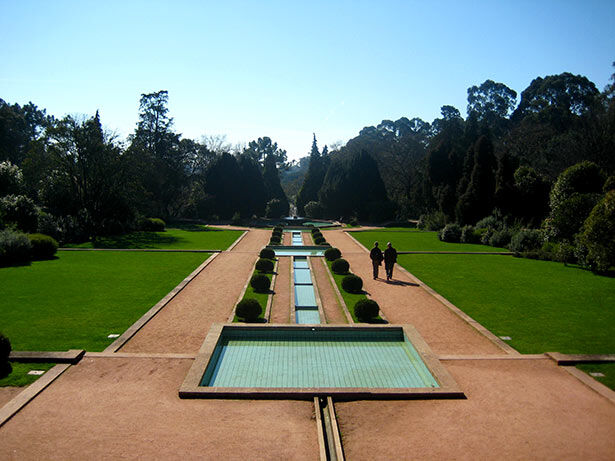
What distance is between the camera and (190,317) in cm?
1358

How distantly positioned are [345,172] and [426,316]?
45.6 metres

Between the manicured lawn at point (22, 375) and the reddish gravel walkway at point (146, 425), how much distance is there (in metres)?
0.57

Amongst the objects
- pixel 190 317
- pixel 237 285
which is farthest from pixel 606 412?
pixel 237 285

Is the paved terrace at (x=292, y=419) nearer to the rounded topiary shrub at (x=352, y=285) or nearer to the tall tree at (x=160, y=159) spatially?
the rounded topiary shrub at (x=352, y=285)

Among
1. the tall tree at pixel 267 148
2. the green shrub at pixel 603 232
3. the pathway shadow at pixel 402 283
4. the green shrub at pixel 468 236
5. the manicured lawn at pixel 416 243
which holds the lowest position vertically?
the pathway shadow at pixel 402 283

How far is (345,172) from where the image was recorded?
58406mm

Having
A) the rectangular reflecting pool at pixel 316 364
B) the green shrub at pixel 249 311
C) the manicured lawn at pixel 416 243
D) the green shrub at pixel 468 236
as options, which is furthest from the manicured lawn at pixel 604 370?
the green shrub at pixel 468 236

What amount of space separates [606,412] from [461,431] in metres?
2.92

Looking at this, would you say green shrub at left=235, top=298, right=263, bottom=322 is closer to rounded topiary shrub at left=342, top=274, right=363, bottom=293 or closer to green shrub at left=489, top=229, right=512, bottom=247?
rounded topiary shrub at left=342, top=274, right=363, bottom=293

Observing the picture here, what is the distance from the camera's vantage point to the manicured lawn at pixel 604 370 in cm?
Answer: 909

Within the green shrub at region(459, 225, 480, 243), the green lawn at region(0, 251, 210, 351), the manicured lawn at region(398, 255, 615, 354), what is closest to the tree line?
the green lawn at region(0, 251, 210, 351)

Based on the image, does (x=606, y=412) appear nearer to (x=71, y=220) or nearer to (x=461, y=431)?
(x=461, y=431)

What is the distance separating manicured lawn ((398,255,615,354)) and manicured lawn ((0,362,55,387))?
36.2ft

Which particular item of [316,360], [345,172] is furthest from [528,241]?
[345,172]
